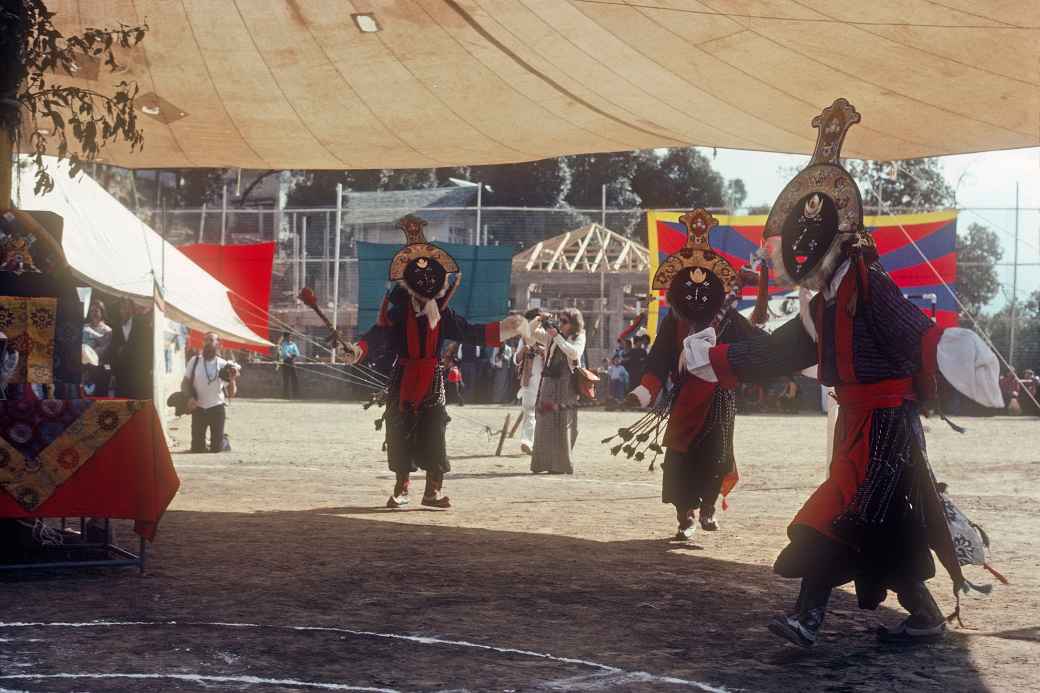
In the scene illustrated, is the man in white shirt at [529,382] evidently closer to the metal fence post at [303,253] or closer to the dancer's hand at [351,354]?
the dancer's hand at [351,354]

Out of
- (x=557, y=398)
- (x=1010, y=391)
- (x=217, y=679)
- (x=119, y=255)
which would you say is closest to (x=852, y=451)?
(x=217, y=679)

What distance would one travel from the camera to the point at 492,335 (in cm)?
959

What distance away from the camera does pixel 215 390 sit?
15195mm

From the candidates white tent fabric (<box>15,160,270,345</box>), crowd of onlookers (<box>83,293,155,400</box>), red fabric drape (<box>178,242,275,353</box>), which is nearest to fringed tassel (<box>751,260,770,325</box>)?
white tent fabric (<box>15,160,270,345</box>)

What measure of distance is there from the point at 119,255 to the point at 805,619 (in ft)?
35.3

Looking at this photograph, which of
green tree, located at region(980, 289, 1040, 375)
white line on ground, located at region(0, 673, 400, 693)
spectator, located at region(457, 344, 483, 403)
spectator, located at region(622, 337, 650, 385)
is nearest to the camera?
white line on ground, located at region(0, 673, 400, 693)

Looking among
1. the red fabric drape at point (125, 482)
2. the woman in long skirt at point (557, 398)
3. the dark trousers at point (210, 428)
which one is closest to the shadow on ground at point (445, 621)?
the red fabric drape at point (125, 482)

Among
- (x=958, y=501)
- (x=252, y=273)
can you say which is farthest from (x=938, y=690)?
A: (x=252, y=273)

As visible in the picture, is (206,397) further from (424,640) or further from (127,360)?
(424,640)

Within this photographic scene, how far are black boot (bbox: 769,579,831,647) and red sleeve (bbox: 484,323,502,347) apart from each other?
470 centimetres

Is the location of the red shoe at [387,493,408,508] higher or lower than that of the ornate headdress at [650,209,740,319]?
lower

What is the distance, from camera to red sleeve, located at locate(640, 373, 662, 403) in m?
7.50

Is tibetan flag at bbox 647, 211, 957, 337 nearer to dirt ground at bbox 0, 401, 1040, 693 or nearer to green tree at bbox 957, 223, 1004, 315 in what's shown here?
green tree at bbox 957, 223, 1004, 315

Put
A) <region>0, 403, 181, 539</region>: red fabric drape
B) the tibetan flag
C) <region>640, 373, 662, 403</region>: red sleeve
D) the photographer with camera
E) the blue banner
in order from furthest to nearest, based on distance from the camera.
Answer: the blue banner, the tibetan flag, the photographer with camera, <region>640, 373, 662, 403</region>: red sleeve, <region>0, 403, 181, 539</region>: red fabric drape
